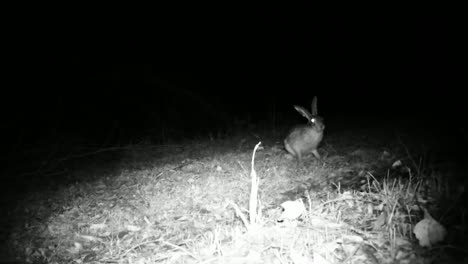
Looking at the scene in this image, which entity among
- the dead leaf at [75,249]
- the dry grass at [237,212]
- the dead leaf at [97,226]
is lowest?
the dead leaf at [75,249]

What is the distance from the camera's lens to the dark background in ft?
24.5

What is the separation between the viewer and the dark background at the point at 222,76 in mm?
7473

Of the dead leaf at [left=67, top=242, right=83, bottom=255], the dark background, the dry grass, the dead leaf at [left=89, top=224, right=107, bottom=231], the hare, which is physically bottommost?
the dead leaf at [left=67, top=242, right=83, bottom=255]

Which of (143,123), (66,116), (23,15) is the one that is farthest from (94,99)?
(23,15)

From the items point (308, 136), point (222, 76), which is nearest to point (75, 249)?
point (308, 136)

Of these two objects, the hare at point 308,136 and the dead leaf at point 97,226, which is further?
the hare at point 308,136

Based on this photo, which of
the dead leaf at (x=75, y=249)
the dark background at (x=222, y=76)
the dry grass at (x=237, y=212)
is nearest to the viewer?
the dry grass at (x=237, y=212)

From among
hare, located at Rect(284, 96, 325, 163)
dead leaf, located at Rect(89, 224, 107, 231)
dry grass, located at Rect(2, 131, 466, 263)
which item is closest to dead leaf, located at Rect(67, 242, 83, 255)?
→ dry grass, located at Rect(2, 131, 466, 263)

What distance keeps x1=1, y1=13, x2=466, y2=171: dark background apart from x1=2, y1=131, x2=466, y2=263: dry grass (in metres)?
2.40

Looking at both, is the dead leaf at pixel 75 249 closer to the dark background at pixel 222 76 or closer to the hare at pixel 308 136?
the hare at pixel 308 136

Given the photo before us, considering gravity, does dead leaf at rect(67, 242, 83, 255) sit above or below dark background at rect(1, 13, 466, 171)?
below

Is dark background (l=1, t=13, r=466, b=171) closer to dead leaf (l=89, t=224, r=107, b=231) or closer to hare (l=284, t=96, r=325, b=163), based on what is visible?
hare (l=284, t=96, r=325, b=163)

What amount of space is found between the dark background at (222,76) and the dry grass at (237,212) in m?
2.40

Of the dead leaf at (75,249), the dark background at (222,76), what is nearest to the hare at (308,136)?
the dark background at (222,76)
